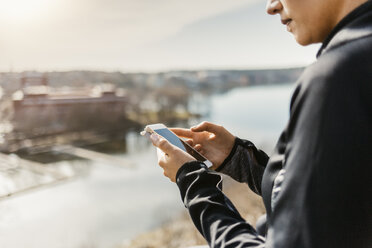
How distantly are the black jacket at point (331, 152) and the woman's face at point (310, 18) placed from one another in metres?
0.03

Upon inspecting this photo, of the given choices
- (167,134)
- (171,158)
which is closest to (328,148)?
(171,158)

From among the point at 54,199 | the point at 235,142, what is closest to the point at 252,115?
the point at 54,199

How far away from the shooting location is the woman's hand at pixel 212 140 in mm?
663

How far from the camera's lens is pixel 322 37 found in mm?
358

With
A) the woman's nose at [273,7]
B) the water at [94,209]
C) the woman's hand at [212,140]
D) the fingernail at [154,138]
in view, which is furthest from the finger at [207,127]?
the water at [94,209]

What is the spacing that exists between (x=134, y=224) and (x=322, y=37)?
835 cm

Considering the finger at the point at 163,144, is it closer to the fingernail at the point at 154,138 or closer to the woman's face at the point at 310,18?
the fingernail at the point at 154,138

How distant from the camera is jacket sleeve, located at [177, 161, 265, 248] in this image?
0.36 m

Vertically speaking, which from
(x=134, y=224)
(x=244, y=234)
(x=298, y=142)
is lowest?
(x=134, y=224)

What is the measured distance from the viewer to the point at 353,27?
31 cm

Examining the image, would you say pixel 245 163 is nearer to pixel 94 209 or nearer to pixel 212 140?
pixel 212 140

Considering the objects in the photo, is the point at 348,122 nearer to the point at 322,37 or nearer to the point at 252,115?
the point at 322,37

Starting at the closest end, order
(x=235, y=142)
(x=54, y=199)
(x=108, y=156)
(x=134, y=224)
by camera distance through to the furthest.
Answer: (x=235, y=142), (x=134, y=224), (x=54, y=199), (x=108, y=156)

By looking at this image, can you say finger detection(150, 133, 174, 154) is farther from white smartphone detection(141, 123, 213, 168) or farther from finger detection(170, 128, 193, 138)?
finger detection(170, 128, 193, 138)
